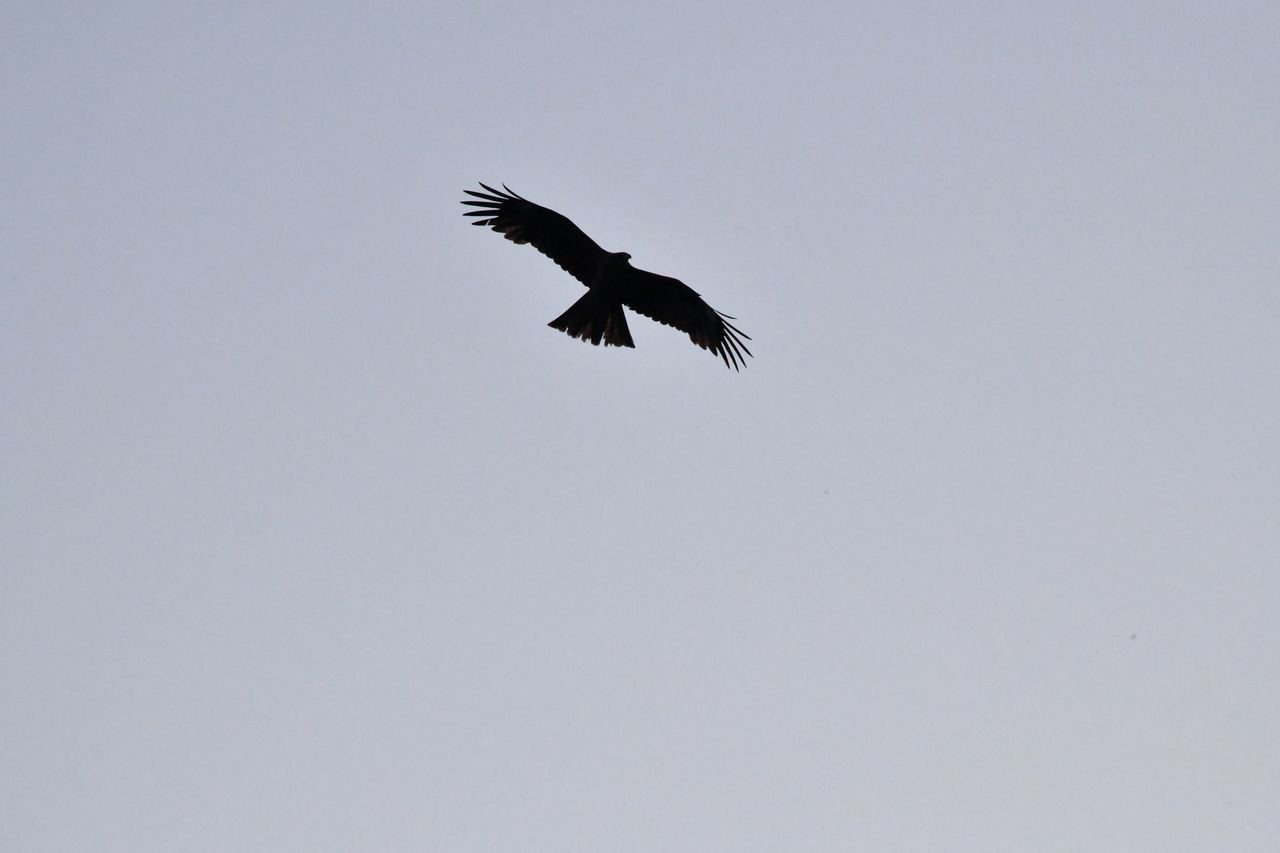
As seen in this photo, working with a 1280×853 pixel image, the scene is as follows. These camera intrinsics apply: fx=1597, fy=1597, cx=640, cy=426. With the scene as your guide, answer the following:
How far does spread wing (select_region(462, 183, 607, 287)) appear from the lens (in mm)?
19219

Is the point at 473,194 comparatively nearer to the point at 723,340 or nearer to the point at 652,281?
the point at 652,281

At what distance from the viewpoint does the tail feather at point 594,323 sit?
1962 centimetres

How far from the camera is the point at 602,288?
780 inches

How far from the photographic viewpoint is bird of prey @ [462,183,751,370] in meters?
19.3

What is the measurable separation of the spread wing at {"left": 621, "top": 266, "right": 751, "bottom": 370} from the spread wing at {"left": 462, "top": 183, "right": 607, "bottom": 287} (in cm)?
82

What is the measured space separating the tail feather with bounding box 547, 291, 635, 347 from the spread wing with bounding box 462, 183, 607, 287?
1.48 feet

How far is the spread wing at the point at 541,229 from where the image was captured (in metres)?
19.2

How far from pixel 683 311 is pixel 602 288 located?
1.37 meters

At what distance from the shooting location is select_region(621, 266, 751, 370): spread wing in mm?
Result: 20297

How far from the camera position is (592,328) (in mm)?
19672

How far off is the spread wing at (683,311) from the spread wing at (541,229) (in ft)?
2.68

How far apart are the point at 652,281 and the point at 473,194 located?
2.59 meters

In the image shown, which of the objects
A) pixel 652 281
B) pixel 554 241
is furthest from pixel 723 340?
pixel 554 241

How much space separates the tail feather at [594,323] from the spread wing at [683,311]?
0.57 metres
